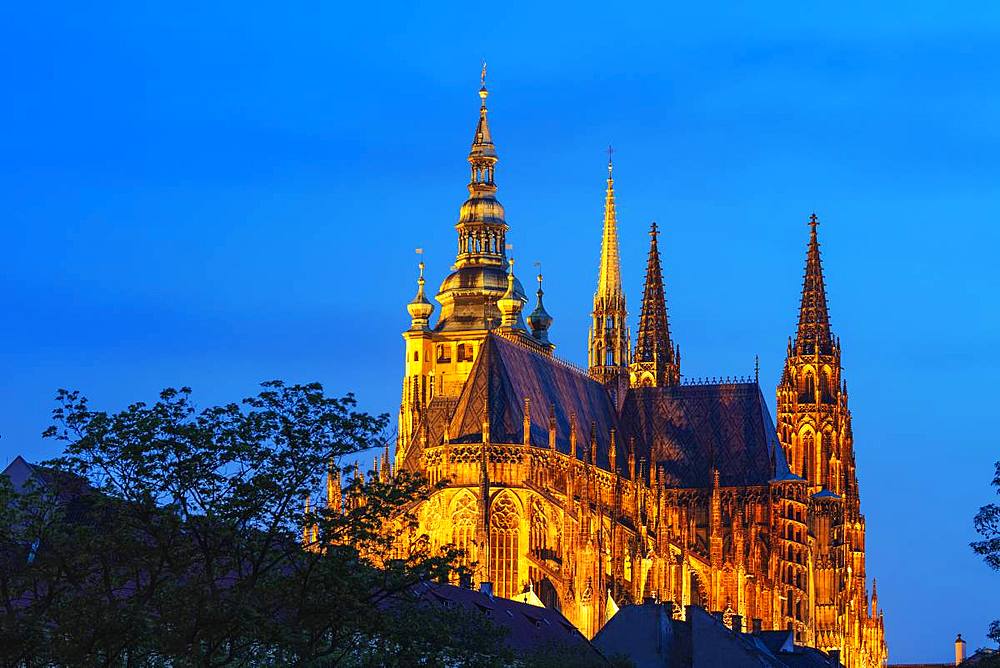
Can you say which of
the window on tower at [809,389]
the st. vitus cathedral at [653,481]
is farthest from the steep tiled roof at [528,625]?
the window on tower at [809,389]

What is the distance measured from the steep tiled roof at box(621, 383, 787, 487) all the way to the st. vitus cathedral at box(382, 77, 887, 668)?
115mm

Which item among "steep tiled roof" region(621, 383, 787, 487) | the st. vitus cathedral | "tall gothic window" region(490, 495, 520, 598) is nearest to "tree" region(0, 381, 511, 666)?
the st. vitus cathedral

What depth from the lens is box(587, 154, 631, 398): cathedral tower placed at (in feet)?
557

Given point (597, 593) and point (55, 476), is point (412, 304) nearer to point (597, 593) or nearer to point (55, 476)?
point (597, 593)

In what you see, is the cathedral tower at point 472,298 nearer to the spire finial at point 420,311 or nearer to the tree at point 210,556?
the spire finial at point 420,311

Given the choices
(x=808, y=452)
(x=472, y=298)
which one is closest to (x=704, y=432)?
(x=808, y=452)

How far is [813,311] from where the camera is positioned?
152000 mm

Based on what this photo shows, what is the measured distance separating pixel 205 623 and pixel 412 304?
131306 millimetres

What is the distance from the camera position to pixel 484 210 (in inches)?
7146

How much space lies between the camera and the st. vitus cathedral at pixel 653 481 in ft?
390

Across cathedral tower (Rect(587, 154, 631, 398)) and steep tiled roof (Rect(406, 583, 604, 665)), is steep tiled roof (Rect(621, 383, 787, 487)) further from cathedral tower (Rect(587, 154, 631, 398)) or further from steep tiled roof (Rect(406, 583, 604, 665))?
steep tiled roof (Rect(406, 583, 604, 665))

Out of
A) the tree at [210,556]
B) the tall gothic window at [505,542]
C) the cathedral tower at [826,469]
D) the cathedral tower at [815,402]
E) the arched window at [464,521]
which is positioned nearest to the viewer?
the tree at [210,556]

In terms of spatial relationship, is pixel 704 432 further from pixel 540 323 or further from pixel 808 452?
pixel 540 323

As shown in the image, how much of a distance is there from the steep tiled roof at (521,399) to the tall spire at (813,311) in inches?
669
